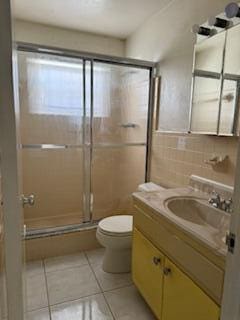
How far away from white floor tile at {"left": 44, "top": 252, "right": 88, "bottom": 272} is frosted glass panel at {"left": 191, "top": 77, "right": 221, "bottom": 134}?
1578 mm

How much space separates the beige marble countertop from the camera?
961 mm

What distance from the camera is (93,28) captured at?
2.59 meters

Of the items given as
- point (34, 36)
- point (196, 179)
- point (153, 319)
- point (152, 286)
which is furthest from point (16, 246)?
point (34, 36)

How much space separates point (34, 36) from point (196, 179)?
231 centimetres

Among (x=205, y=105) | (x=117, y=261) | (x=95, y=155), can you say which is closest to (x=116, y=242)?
(x=117, y=261)

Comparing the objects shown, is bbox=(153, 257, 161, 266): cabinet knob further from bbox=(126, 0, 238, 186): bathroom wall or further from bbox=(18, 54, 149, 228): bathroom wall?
bbox=(18, 54, 149, 228): bathroom wall

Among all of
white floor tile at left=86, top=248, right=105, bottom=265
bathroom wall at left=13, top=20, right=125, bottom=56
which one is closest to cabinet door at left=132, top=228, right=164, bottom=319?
white floor tile at left=86, top=248, right=105, bottom=265

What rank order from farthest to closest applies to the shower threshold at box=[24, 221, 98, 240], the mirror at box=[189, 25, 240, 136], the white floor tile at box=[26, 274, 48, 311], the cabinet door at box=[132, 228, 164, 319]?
the shower threshold at box=[24, 221, 98, 240], the white floor tile at box=[26, 274, 48, 311], the mirror at box=[189, 25, 240, 136], the cabinet door at box=[132, 228, 164, 319]

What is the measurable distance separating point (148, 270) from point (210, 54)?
157 cm

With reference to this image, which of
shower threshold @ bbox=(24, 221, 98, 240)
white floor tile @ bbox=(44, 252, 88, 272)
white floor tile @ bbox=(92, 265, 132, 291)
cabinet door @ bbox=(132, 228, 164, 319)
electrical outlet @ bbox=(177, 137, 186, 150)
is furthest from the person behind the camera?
shower threshold @ bbox=(24, 221, 98, 240)

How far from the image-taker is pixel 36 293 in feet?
5.56

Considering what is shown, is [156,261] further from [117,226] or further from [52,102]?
[52,102]

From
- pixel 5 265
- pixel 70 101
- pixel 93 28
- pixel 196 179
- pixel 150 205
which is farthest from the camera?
pixel 93 28

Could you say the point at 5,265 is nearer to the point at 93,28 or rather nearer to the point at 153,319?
the point at 153,319
